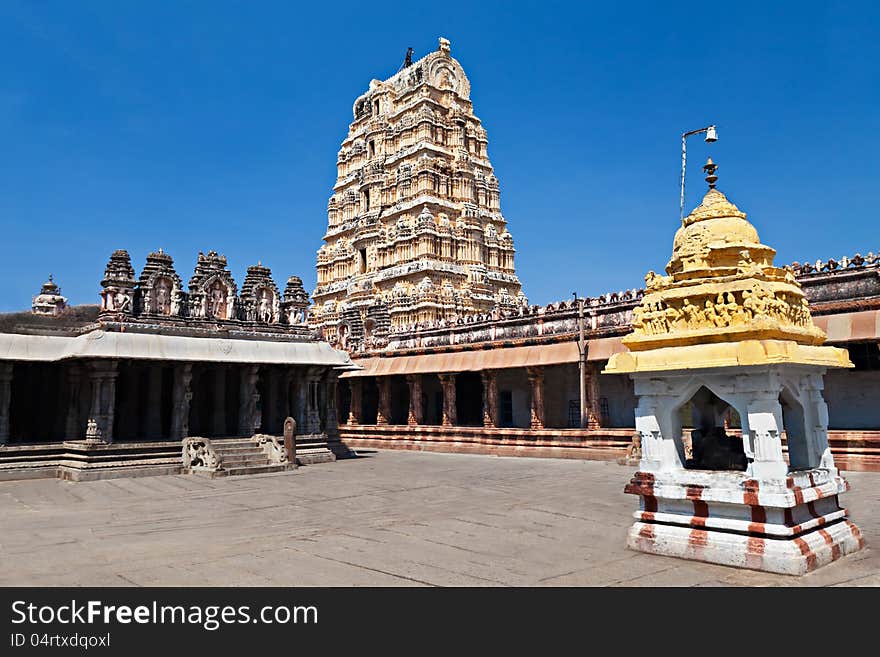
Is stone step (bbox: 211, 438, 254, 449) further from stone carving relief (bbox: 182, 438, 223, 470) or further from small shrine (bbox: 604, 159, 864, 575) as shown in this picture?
small shrine (bbox: 604, 159, 864, 575)

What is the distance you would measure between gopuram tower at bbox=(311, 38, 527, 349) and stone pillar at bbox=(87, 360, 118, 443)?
23007 millimetres

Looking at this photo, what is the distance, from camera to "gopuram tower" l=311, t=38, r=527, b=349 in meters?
46.1

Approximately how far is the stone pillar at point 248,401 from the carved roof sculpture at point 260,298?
2812mm

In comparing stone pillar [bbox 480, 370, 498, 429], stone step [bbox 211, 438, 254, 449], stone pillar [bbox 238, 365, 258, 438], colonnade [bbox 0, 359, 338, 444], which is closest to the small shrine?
stone step [bbox 211, 438, 254, 449]

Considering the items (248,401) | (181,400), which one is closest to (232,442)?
(248,401)

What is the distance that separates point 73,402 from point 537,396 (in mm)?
16859

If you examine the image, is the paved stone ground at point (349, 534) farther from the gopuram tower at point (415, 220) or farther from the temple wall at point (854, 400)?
the gopuram tower at point (415, 220)

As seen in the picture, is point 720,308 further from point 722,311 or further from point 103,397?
point 103,397

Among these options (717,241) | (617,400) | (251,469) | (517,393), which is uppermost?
(717,241)

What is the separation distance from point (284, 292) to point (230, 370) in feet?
12.5

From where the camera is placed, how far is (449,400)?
31125 millimetres

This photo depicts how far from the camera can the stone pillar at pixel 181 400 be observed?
21016 millimetres

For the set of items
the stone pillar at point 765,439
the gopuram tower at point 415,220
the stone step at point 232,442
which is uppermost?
the gopuram tower at point 415,220
